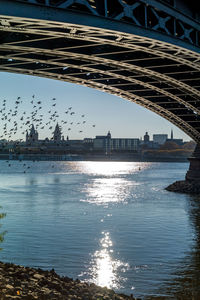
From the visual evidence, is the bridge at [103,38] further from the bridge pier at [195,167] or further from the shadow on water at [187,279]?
the bridge pier at [195,167]

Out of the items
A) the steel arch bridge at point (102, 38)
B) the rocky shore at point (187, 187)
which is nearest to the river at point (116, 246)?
the steel arch bridge at point (102, 38)

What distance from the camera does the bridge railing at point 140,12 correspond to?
58.5 ft

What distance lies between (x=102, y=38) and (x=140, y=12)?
8.75ft

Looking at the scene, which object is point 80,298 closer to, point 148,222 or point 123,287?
point 123,287

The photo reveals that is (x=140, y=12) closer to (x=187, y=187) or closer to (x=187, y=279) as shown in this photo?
(x=187, y=279)

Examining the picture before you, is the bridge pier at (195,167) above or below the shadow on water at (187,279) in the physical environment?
above

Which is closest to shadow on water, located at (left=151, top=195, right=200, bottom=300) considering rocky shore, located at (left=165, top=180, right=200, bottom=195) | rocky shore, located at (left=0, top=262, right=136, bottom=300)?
rocky shore, located at (left=0, top=262, right=136, bottom=300)

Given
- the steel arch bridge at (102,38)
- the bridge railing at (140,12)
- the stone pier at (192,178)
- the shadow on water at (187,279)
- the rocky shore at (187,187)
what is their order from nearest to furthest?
the steel arch bridge at (102,38) < the shadow on water at (187,279) < the bridge railing at (140,12) < the rocky shore at (187,187) < the stone pier at (192,178)

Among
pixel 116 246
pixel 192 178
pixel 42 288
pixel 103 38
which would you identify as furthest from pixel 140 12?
pixel 192 178

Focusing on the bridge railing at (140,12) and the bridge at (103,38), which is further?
the bridge railing at (140,12)

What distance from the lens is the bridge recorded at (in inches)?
648

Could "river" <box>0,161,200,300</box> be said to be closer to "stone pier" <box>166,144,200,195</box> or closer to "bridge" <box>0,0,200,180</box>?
"bridge" <box>0,0,200,180</box>

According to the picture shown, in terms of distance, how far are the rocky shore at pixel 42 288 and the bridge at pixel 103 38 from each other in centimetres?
937

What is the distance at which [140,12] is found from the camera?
2197 centimetres
